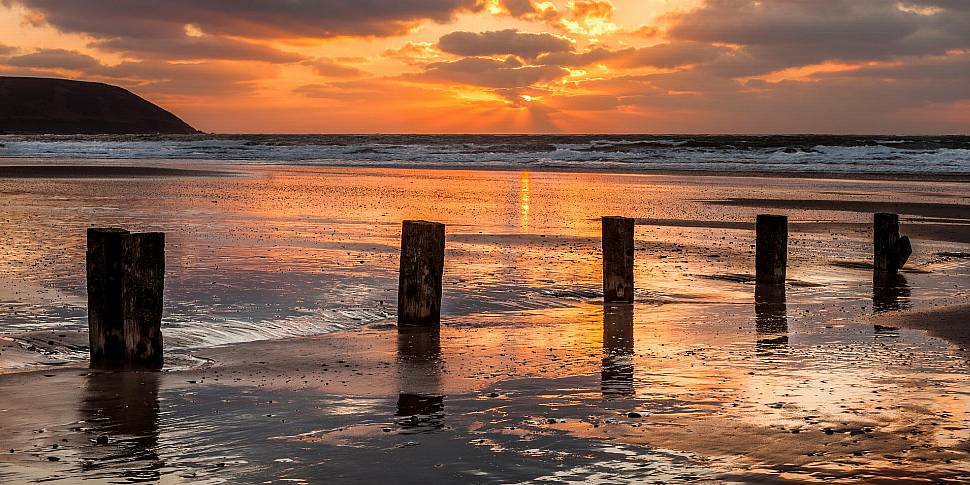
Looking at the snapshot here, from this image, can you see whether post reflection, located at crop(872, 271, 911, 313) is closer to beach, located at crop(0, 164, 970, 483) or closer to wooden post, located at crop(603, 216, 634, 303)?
beach, located at crop(0, 164, 970, 483)

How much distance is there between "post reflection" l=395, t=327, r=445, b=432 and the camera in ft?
19.4

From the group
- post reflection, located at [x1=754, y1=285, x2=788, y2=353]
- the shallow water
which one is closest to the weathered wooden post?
the shallow water

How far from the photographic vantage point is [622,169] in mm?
49969

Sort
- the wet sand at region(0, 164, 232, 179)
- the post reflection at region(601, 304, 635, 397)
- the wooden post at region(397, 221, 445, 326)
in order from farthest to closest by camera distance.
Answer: the wet sand at region(0, 164, 232, 179)
the wooden post at region(397, 221, 445, 326)
the post reflection at region(601, 304, 635, 397)

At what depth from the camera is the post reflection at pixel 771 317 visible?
8500 millimetres

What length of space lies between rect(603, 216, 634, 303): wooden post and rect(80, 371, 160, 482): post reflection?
17.1ft

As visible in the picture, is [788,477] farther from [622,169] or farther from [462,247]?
[622,169]

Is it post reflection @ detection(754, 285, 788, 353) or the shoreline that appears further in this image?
the shoreline

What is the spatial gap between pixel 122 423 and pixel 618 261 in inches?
244

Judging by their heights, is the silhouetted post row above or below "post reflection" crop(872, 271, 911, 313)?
above

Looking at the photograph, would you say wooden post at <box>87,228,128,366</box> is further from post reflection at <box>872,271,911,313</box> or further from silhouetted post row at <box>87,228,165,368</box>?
post reflection at <box>872,271,911,313</box>

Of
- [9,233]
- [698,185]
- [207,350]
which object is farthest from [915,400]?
[698,185]

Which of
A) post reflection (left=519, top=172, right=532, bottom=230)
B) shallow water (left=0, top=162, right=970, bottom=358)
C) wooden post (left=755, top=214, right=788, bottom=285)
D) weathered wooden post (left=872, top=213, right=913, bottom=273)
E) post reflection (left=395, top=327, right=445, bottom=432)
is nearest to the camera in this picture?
post reflection (left=395, top=327, right=445, bottom=432)

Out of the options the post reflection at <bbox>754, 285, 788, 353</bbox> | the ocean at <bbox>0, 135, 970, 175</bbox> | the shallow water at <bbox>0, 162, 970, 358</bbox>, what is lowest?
the post reflection at <bbox>754, 285, 788, 353</bbox>
